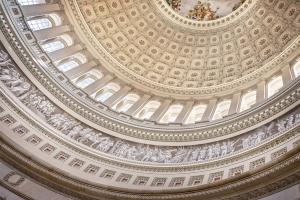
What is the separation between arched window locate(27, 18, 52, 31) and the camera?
2674 cm

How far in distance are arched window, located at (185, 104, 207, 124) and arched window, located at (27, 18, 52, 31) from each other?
1246 cm

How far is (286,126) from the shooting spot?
1808cm

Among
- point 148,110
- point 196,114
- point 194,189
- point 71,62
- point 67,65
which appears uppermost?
point 71,62

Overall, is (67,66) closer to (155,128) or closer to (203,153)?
(155,128)

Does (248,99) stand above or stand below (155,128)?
above

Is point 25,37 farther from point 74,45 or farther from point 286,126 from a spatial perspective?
point 286,126

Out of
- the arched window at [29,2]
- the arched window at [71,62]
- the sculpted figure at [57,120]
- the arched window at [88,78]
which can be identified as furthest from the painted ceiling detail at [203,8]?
the sculpted figure at [57,120]

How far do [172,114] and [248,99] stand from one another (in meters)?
5.86

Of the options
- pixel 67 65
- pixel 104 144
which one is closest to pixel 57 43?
pixel 67 65

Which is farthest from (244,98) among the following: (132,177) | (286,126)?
(132,177)

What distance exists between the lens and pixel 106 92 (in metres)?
30.2

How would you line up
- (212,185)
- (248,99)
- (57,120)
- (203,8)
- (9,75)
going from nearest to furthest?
1. (212,185)
2. (9,75)
3. (57,120)
4. (248,99)
5. (203,8)

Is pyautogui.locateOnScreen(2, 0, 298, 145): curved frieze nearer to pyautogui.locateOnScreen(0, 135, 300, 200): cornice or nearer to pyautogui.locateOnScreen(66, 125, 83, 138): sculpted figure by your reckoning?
pyautogui.locateOnScreen(66, 125, 83, 138): sculpted figure

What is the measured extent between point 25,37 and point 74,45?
717 centimetres
